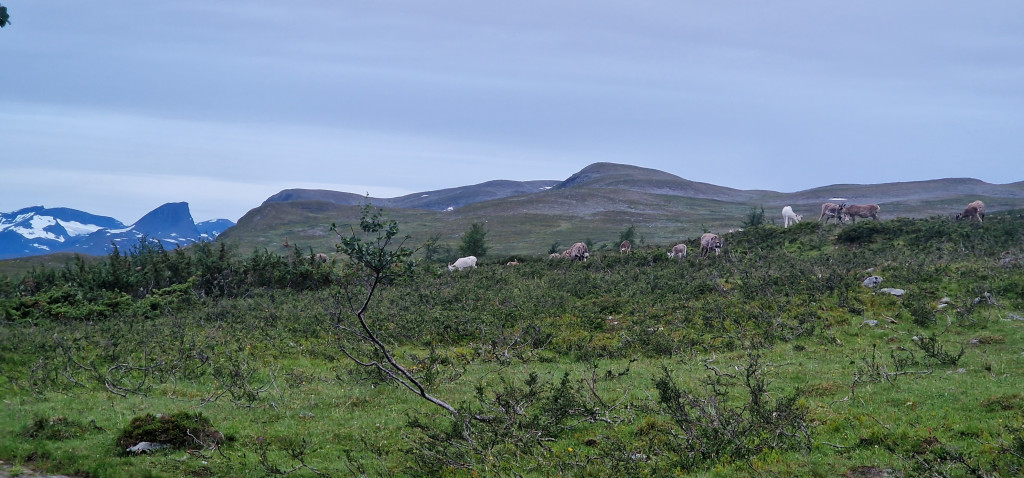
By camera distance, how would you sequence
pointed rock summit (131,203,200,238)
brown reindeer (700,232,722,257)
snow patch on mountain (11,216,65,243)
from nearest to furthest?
1. brown reindeer (700,232,722,257)
2. snow patch on mountain (11,216,65,243)
3. pointed rock summit (131,203,200,238)

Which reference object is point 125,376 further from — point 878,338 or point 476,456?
point 878,338

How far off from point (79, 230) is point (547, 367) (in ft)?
636

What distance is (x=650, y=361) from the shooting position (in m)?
18.9

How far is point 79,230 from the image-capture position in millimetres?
171375

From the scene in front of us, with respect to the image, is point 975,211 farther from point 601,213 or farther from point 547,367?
point 601,213

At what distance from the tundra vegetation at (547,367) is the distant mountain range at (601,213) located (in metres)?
59.3

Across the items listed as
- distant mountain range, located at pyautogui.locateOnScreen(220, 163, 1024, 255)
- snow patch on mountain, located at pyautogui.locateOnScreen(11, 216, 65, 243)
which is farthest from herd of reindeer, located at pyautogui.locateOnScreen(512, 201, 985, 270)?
snow patch on mountain, located at pyautogui.locateOnScreen(11, 216, 65, 243)

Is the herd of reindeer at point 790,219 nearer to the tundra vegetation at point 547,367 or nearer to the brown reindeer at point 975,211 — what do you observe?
the brown reindeer at point 975,211

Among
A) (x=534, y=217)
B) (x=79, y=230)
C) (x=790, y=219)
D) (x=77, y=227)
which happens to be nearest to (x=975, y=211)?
(x=790, y=219)

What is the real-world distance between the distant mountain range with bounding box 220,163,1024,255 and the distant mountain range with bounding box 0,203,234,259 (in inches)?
776

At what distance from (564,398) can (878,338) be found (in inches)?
468

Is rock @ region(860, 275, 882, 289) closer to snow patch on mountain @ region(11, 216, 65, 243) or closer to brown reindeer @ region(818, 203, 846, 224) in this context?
brown reindeer @ region(818, 203, 846, 224)

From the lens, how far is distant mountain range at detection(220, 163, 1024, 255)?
106m

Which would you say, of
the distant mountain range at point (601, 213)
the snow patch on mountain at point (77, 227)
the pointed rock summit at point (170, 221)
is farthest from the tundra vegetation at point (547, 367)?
the snow patch on mountain at point (77, 227)
